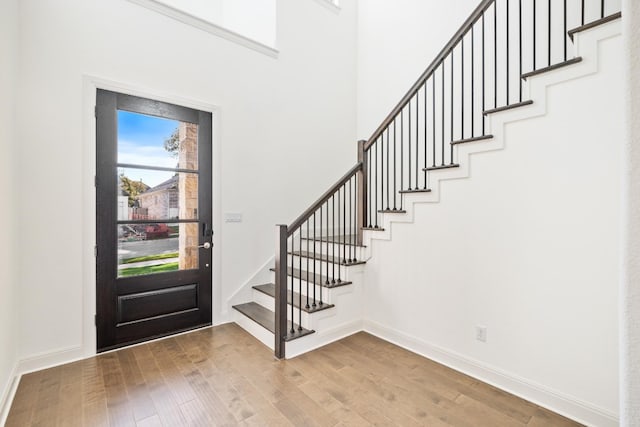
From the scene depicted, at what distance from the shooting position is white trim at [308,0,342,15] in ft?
14.6

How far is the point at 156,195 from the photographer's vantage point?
10.0 ft

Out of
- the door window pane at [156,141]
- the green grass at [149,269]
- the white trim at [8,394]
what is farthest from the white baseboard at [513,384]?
the white trim at [8,394]

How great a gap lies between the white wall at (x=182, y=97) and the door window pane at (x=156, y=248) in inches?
11.0

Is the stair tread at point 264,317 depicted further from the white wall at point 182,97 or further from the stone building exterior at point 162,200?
the stone building exterior at point 162,200

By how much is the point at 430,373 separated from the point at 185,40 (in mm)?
4047

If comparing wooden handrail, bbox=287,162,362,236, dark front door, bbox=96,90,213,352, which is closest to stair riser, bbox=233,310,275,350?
dark front door, bbox=96,90,213,352

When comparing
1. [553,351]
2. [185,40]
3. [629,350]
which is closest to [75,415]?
[629,350]

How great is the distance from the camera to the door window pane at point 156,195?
289 centimetres

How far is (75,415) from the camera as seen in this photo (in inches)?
77.1

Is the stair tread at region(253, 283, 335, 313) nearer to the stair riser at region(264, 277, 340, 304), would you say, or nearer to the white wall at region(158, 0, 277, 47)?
the stair riser at region(264, 277, 340, 304)

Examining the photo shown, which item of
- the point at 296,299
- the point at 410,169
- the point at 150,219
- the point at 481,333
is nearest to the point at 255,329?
the point at 296,299

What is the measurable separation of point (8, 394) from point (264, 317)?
1952 millimetres

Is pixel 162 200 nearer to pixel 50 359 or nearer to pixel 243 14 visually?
pixel 50 359

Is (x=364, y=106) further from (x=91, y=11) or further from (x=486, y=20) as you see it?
(x=91, y=11)
